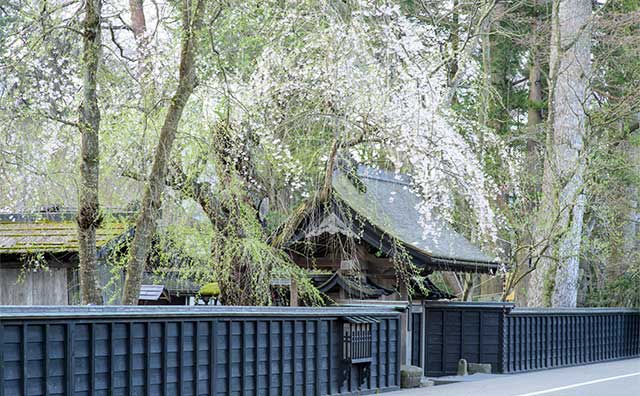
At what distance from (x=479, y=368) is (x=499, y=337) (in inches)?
32.6

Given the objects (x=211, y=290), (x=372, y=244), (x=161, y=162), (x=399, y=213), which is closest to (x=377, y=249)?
(x=372, y=244)

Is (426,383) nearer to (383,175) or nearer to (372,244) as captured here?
(372,244)

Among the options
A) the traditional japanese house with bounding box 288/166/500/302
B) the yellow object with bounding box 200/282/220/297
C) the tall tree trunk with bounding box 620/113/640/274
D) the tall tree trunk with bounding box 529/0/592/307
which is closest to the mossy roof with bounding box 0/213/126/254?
the traditional japanese house with bounding box 288/166/500/302

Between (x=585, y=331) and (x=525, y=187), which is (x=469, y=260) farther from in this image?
(x=525, y=187)

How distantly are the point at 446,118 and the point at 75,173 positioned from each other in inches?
318

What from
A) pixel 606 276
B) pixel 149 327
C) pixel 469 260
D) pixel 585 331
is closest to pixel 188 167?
pixel 149 327

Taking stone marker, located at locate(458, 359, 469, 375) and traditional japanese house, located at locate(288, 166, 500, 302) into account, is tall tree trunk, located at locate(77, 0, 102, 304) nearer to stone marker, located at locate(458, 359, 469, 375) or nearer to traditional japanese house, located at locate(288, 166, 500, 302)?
traditional japanese house, located at locate(288, 166, 500, 302)

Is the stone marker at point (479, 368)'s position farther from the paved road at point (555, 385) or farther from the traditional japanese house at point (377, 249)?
the traditional japanese house at point (377, 249)

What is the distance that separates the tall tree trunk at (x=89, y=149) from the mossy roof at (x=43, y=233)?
124 inches

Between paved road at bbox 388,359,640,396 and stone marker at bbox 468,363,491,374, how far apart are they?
1.84ft

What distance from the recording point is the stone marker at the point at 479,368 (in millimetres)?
21531

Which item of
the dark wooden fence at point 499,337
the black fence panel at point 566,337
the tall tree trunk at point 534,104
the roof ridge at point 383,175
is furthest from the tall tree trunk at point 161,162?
the tall tree trunk at point 534,104

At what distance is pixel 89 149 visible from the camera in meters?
13.9

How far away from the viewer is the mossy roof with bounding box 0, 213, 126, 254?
17625mm
